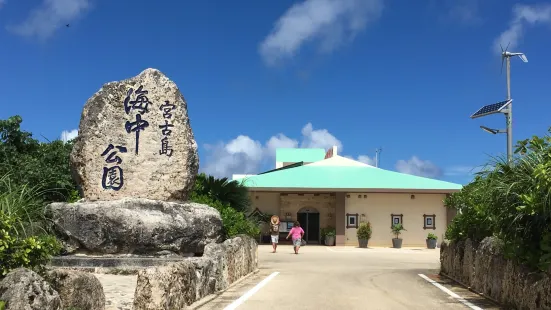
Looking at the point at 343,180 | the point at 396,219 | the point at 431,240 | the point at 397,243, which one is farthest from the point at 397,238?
the point at 343,180

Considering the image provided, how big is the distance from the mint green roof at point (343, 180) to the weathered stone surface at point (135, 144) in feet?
53.8

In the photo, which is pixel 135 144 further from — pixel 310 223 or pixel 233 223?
pixel 310 223

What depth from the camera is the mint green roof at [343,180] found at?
103 ft

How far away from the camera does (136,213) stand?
1250cm

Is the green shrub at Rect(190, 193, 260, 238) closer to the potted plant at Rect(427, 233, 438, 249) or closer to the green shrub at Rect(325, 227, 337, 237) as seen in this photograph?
the green shrub at Rect(325, 227, 337, 237)

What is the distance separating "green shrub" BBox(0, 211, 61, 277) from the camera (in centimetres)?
599

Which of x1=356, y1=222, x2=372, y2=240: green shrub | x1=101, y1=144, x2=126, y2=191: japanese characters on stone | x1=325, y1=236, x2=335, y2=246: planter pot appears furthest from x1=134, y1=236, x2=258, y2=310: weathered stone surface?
x1=325, y1=236, x2=335, y2=246: planter pot

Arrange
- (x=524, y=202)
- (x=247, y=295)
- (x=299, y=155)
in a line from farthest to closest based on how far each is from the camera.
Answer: (x=299, y=155)
(x=247, y=295)
(x=524, y=202)

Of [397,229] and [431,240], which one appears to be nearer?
[431,240]

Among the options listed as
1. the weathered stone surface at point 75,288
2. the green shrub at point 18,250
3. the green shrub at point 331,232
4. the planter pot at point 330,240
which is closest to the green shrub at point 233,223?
the weathered stone surface at point 75,288

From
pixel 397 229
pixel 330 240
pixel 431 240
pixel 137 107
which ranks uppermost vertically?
pixel 137 107

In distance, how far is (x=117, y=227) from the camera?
1228cm

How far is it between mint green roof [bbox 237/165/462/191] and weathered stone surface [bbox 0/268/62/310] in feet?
79.1

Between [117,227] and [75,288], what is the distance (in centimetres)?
595
